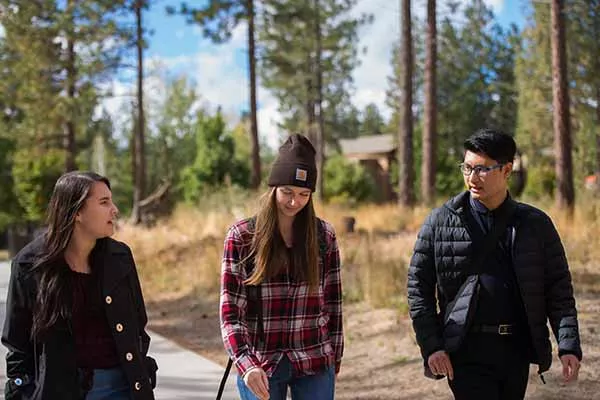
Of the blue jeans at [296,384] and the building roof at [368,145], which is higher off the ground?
the building roof at [368,145]

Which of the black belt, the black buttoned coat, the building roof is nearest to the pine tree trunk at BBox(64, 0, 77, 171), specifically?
the black buttoned coat

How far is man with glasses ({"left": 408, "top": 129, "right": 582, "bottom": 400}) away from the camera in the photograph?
3.42 meters

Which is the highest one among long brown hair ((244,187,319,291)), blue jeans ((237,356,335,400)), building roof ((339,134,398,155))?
building roof ((339,134,398,155))

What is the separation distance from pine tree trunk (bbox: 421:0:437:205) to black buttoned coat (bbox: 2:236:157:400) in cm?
1711

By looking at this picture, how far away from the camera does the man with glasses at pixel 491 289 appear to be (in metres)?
3.42

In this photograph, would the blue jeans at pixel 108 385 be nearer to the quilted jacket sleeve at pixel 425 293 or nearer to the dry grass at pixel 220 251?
the quilted jacket sleeve at pixel 425 293

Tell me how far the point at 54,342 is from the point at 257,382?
0.79 metres

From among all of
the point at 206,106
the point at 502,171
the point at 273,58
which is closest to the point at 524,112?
the point at 273,58

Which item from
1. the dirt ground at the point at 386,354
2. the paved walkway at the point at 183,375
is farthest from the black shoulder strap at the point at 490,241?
the paved walkway at the point at 183,375

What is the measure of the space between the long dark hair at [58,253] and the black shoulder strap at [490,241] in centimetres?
161

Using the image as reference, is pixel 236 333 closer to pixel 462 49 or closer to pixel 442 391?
pixel 442 391

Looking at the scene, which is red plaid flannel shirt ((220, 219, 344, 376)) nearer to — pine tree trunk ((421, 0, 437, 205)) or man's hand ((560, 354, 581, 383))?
man's hand ((560, 354, 581, 383))

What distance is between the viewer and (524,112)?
38.1 m

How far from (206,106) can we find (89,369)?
56527 mm
